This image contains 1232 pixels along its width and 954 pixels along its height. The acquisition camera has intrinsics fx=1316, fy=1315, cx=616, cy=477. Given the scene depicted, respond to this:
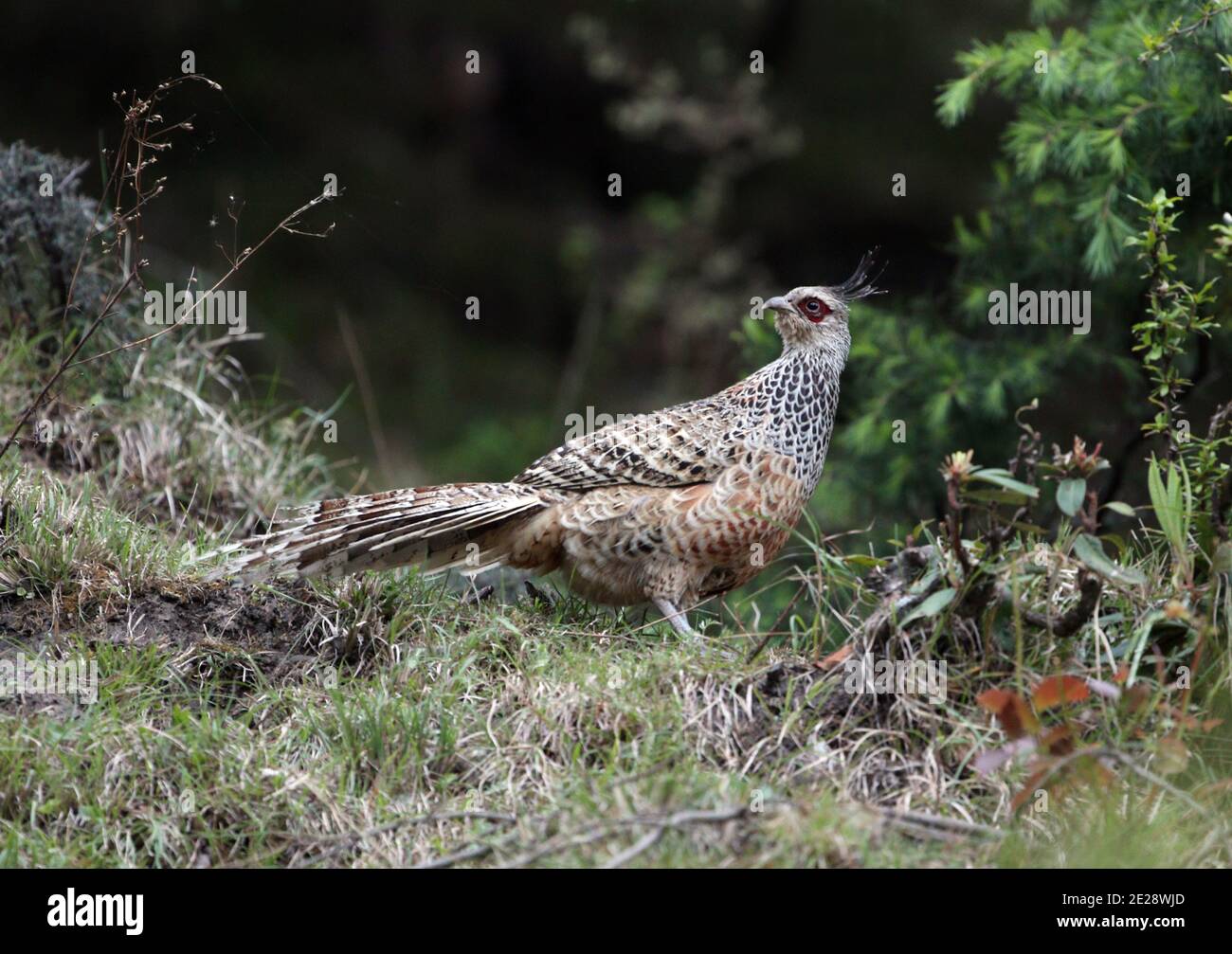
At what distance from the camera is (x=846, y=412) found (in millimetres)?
7316

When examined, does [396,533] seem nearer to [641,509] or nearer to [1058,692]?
[641,509]

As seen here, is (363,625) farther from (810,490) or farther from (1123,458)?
(1123,458)

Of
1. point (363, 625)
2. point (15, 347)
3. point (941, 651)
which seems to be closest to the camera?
point (941, 651)

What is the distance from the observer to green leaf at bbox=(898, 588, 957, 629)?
3.73 meters

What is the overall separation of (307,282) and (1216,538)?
9.48 metres

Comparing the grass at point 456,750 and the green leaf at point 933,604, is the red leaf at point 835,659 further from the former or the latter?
the green leaf at point 933,604

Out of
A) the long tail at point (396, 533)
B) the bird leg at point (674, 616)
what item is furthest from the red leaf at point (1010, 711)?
the long tail at point (396, 533)

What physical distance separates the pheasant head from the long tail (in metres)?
1.24

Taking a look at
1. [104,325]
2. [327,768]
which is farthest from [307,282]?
[327,768]

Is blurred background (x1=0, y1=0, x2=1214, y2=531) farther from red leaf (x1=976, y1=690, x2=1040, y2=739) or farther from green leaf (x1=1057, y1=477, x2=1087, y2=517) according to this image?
red leaf (x1=976, y1=690, x2=1040, y2=739)

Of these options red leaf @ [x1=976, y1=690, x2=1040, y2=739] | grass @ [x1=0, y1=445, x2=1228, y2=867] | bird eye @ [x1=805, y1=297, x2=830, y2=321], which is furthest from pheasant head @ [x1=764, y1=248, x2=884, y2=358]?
red leaf @ [x1=976, y1=690, x2=1040, y2=739]

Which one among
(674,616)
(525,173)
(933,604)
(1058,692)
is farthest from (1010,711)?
(525,173)

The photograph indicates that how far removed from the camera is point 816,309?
532 centimetres

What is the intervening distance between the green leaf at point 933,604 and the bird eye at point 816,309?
6.00ft
